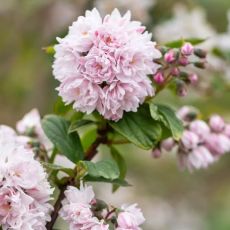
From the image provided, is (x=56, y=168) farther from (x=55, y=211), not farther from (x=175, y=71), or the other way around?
(x=175, y=71)

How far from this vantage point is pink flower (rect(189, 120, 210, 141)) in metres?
1.34

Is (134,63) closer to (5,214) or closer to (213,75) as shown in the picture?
(5,214)

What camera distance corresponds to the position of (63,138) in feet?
4.00

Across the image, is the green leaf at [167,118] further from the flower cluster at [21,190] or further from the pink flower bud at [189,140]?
the flower cluster at [21,190]

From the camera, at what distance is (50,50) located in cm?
125

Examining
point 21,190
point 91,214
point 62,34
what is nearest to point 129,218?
point 91,214

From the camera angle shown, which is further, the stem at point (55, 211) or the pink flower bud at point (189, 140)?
the pink flower bud at point (189, 140)

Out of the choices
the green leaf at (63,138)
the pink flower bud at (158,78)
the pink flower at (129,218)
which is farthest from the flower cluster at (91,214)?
the pink flower bud at (158,78)

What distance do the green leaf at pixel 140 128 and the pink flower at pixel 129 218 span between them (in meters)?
0.11

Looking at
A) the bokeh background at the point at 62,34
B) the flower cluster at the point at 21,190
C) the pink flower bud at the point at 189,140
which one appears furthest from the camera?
the bokeh background at the point at 62,34

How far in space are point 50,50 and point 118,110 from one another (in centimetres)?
19

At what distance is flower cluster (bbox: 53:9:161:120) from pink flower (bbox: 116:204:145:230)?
0.15 m

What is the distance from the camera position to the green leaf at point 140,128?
1148 millimetres

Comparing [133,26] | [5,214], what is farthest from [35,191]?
[133,26]
